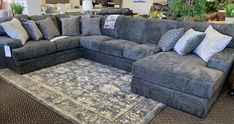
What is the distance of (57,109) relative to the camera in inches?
94.5

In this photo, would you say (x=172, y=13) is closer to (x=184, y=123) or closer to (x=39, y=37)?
(x=184, y=123)

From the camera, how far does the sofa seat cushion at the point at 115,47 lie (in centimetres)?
353

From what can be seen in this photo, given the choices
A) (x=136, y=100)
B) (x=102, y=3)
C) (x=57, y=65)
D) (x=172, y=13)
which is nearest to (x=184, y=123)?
(x=136, y=100)

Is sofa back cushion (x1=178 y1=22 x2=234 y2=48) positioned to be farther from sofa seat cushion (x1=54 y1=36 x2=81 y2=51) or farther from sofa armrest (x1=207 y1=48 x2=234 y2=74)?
sofa seat cushion (x1=54 y1=36 x2=81 y2=51)

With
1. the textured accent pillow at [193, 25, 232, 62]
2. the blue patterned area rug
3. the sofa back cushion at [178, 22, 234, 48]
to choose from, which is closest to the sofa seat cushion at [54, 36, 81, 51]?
the blue patterned area rug

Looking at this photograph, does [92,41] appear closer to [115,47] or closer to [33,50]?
[115,47]

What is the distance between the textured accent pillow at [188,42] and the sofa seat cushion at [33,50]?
7.33ft

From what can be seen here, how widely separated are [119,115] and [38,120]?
90 cm

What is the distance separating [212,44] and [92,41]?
85.1 inches

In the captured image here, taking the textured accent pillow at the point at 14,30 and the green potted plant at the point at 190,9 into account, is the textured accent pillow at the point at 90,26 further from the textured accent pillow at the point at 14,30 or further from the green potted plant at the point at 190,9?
the green potted plant at the point at 190,9

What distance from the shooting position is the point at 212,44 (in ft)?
8.96

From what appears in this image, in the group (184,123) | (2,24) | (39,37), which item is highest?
(2,24)

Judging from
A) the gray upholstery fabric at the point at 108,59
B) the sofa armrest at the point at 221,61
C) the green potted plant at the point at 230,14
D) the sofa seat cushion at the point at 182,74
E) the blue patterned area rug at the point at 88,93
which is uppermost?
the green potted plant at the point at 230,14

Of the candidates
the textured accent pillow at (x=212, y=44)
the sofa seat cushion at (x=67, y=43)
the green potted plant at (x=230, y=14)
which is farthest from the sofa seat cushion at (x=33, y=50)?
the green potted plant at (x=230, y=14)
